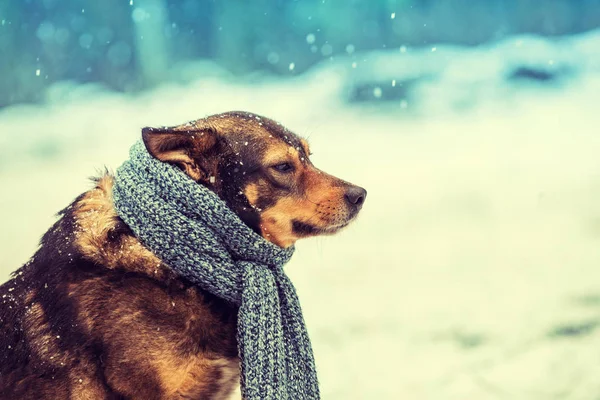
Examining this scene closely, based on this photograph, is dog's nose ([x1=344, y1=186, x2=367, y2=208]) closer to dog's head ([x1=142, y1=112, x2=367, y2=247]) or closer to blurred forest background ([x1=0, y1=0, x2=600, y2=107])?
dog's head ([x1=142, y1=112, x2=367, y2=247])

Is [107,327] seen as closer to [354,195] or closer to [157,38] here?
[354,195]

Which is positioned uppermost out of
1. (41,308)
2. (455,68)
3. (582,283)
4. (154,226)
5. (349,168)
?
(455,68)

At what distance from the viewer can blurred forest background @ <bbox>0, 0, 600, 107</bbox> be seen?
3045mm

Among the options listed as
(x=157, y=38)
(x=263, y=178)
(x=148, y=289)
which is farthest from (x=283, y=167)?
(x=157, y=38)

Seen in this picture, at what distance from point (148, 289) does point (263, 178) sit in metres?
0.43

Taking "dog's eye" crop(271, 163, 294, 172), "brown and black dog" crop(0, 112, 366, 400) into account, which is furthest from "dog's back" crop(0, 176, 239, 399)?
"dog's eye" crop(271, 163, 294, 172)

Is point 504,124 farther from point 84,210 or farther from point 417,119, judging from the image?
point 84,210

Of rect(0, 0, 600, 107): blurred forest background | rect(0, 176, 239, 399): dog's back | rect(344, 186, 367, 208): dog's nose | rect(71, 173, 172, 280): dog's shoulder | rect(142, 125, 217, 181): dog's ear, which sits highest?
rect(0, 0, 600, 107): blurred forest background

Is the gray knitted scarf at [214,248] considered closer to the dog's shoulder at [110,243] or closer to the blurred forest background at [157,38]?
the dog's shoulder at [110,243]

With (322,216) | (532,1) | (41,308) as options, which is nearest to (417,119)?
(532,1)

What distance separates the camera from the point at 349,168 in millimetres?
3143

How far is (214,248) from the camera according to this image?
6.34 ft

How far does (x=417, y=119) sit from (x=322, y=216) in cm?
129

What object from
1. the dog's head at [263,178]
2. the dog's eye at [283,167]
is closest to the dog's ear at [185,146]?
the dog's head at [263,178]
